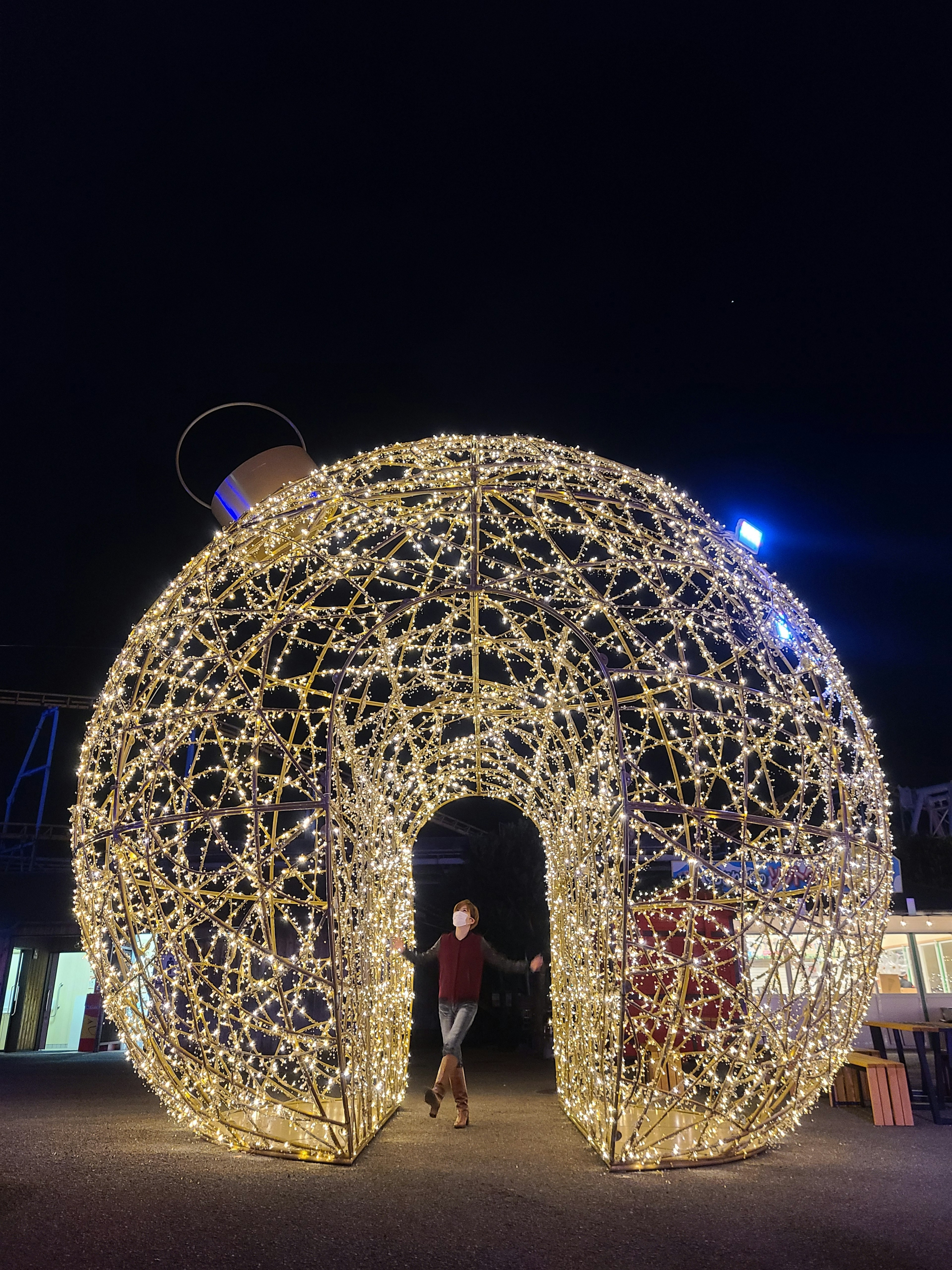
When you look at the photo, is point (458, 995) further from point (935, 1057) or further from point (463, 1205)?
point (935, 1057)

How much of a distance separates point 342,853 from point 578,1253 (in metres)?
2.15

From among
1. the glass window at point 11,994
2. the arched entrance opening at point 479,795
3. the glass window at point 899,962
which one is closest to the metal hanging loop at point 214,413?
the arched entrance opening at point 479,795

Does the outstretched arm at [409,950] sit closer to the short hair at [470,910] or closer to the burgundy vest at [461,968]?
the burgundy vest at [461,968]

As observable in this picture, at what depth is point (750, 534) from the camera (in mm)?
6598

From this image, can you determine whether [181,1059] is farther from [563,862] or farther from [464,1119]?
[563,862]

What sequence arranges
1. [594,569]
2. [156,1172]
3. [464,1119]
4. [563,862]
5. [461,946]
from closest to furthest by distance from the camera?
[156,1172] < [594,569] < [464,1119] < [461,946] < [563,862]

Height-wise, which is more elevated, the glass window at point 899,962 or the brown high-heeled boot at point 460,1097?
the glass window at point 899,962

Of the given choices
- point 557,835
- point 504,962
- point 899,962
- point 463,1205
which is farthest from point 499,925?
point 463,1205

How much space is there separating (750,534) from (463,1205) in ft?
17.1

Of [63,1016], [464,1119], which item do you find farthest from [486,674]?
[63,1016]

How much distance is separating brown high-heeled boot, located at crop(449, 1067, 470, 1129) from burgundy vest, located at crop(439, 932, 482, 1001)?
1.41 feet

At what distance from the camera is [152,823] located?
3760 millimetres

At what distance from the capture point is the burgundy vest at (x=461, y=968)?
5.26 m

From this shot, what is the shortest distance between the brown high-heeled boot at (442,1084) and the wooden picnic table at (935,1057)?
9.59ft
